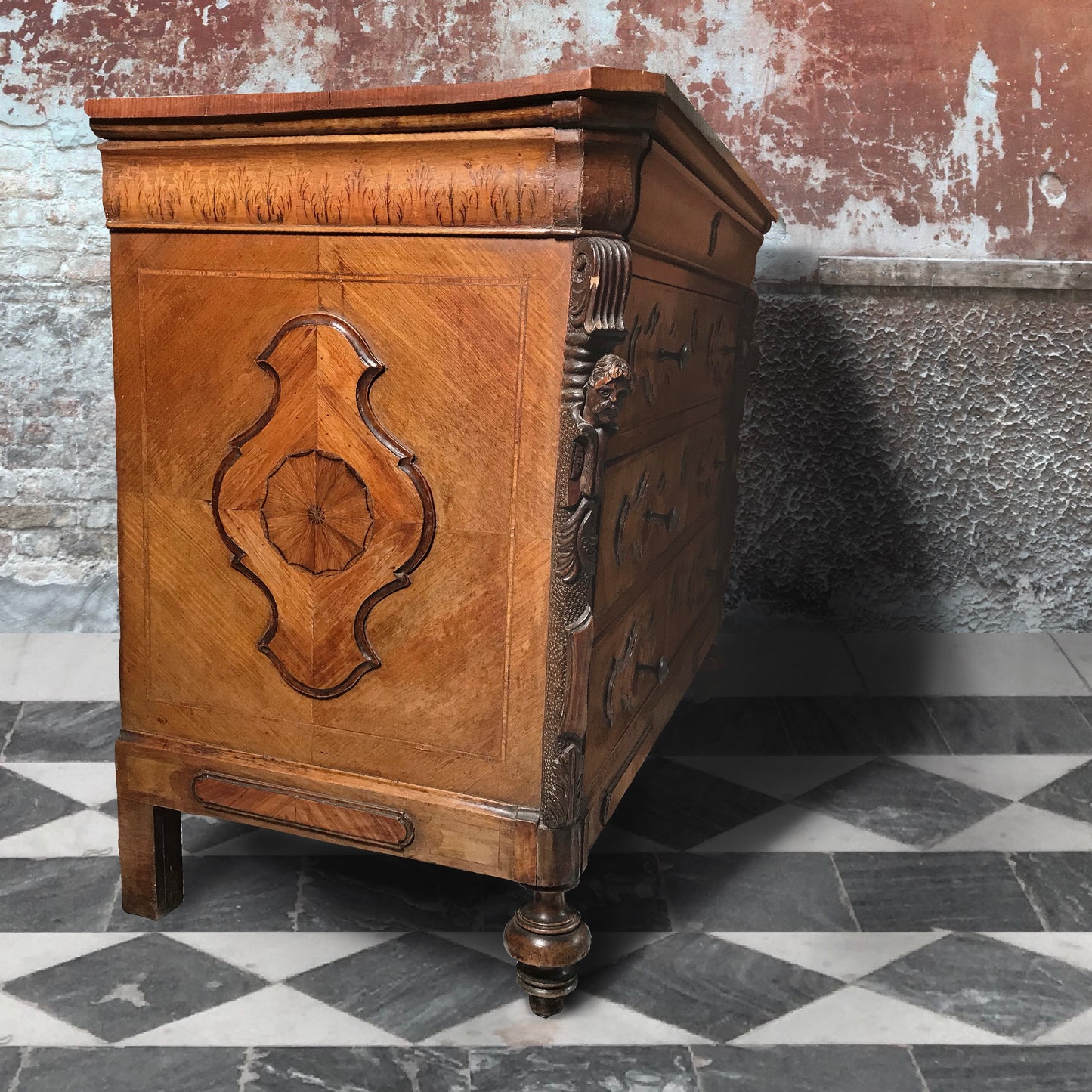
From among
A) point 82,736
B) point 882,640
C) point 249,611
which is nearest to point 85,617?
point 82,736

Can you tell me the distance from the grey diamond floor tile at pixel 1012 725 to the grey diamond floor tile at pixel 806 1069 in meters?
1.25

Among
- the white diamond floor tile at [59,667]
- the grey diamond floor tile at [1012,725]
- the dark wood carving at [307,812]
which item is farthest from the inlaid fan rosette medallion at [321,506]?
the grey diamond floor tile at [1012,725]

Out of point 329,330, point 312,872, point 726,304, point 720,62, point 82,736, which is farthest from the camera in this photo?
point 720,62

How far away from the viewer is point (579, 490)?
4.78ft

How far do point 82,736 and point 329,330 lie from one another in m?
1.46

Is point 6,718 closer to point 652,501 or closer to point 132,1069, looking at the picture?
point 132,1069

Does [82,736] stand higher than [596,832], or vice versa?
[596,832]

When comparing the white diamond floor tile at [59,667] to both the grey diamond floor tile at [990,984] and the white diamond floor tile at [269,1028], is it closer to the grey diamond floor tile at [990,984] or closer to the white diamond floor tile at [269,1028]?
the white diamond floor tile at [269,1028]

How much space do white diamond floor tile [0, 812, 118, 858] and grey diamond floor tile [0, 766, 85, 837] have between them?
0.07ft

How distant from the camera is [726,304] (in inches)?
95.3

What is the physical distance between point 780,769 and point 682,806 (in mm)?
319

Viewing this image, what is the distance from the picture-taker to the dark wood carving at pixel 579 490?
139cm

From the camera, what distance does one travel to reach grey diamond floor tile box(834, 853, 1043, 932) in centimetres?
194

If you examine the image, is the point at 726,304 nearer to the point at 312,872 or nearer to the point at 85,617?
the point at 312,872
